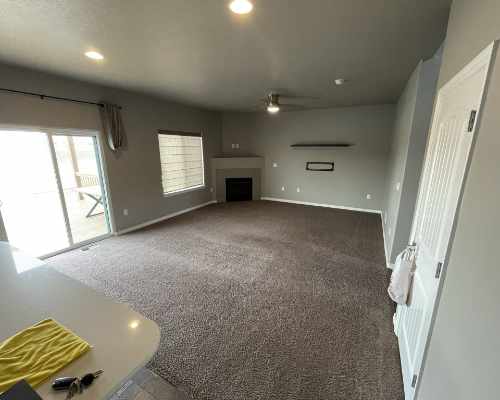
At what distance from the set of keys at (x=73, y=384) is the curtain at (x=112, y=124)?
12.8 ft

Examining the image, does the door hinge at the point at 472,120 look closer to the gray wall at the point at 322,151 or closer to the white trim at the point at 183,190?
the gray wall at the point at 322,151

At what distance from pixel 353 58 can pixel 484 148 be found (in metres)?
2.09

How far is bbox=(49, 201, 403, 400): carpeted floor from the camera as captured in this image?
157 centimetres

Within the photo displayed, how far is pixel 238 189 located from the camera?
264 inches

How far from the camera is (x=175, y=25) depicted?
182 centimetres

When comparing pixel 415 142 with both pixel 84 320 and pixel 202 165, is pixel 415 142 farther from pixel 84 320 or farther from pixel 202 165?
pixel 202 165

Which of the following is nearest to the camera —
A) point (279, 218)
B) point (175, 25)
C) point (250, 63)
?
point (175, 25)

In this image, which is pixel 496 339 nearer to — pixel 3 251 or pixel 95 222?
pixel 3 251

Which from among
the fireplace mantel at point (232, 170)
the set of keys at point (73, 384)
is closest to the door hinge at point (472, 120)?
the set of keys at point (73, 384)

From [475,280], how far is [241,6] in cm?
202

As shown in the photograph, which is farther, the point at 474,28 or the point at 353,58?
the point at 353,58

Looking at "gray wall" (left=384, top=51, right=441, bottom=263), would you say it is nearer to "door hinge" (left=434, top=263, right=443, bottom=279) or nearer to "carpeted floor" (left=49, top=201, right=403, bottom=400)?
"carpeted floor" (left=49, top=201, right=403, bottom=400)

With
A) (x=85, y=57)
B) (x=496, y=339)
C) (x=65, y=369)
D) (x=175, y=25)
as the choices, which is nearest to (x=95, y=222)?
(x=85, y=57)

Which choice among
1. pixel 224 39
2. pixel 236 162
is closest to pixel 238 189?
pixel 236 162
